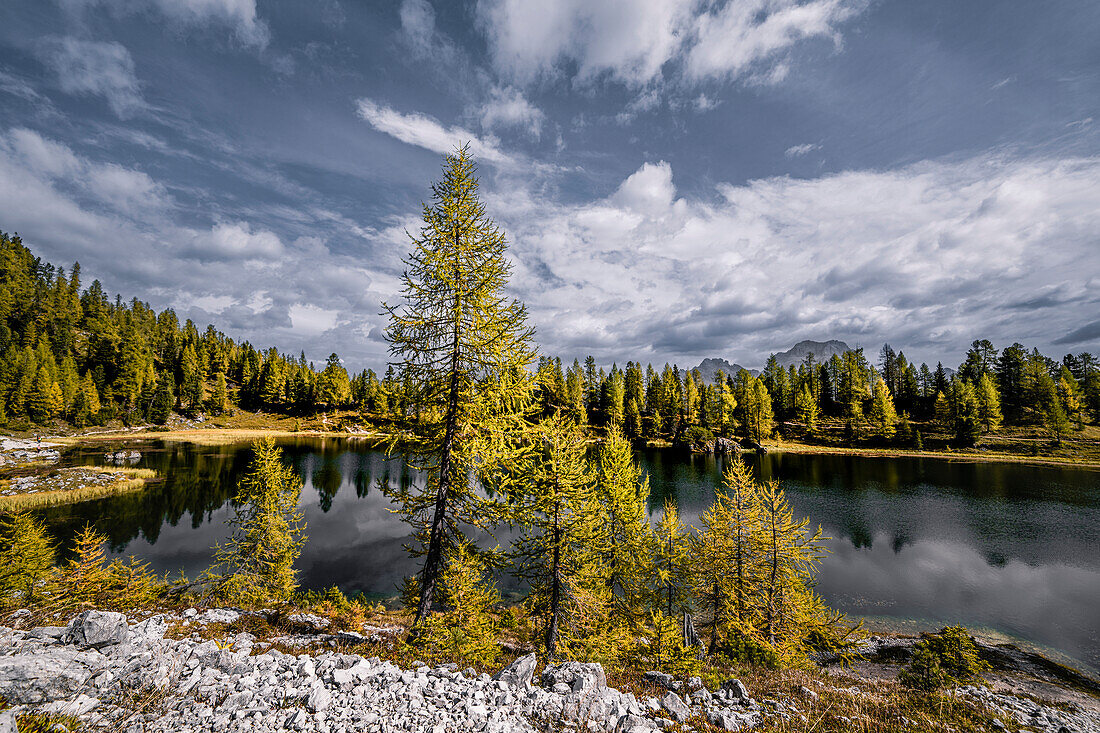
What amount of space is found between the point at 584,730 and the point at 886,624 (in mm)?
24791

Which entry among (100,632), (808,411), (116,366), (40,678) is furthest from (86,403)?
(808,411)

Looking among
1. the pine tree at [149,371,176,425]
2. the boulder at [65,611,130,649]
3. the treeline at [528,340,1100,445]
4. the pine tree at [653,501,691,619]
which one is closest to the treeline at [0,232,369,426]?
the pine tree at [149,371,176,425]

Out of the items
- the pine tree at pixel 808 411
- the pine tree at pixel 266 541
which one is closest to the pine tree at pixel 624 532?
the pine tree at pixel 266 541

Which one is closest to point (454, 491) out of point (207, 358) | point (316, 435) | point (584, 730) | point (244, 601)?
point (584, 730)

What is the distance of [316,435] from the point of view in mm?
106125

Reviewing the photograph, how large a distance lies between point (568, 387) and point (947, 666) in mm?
87671

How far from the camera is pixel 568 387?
333 feet

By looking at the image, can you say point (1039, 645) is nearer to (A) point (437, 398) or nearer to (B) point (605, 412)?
(A) point (437, 398)

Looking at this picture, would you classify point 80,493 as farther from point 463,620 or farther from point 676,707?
point 676,707

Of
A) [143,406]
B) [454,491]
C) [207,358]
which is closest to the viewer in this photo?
[454,491]

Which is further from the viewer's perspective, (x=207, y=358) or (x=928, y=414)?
(x=207, y=358)

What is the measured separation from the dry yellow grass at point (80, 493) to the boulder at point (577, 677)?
48.7m

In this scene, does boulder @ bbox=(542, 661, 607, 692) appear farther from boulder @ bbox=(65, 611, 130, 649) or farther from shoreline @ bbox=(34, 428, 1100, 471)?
shoreline @ bbox=(34, 428, 1100, 471)

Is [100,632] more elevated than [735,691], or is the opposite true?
[100,632]
